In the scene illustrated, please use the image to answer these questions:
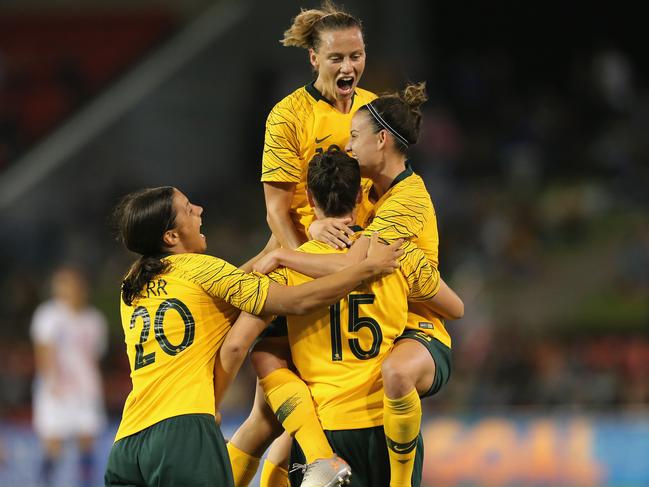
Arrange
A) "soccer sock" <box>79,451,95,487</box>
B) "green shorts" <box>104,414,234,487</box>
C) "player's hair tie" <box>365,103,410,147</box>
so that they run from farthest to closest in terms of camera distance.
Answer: "soccer sock" <box>79,451,95,487</box> → "player's hair tie" <box>365,103,410,147</box> → "green shorts" <box>104,414,234,487</box>

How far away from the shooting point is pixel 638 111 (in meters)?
14.7

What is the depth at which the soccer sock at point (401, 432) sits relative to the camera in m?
4.26

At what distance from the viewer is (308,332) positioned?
4.39 metres

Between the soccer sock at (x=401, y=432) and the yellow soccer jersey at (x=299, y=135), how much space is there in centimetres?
110

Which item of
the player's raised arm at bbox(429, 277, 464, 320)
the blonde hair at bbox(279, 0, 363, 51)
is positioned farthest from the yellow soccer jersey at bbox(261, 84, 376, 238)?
the player's raised arm at bbox(429, 277, 464, 320)

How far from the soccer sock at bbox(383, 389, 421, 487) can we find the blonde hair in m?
1.64

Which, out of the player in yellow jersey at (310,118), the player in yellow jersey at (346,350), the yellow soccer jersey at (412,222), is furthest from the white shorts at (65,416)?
the player in yellow jersey at (346,350)

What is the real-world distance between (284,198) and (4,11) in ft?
47.2

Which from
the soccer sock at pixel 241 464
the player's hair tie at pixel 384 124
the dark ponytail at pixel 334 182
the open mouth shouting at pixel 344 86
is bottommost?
the soccer sock at pixel 241 464

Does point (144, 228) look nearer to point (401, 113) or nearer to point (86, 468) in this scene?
point (401, 113)

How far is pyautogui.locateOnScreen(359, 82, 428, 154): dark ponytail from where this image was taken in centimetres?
466

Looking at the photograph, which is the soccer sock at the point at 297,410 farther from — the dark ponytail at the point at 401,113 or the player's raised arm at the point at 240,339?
the dark ponytail at the point at 401,113

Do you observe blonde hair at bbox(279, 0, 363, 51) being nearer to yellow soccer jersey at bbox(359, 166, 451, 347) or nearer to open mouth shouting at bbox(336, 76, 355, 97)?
open mouth shouting at bbox(336, 76, 355, 97)

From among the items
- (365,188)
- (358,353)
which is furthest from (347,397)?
(365,188)
